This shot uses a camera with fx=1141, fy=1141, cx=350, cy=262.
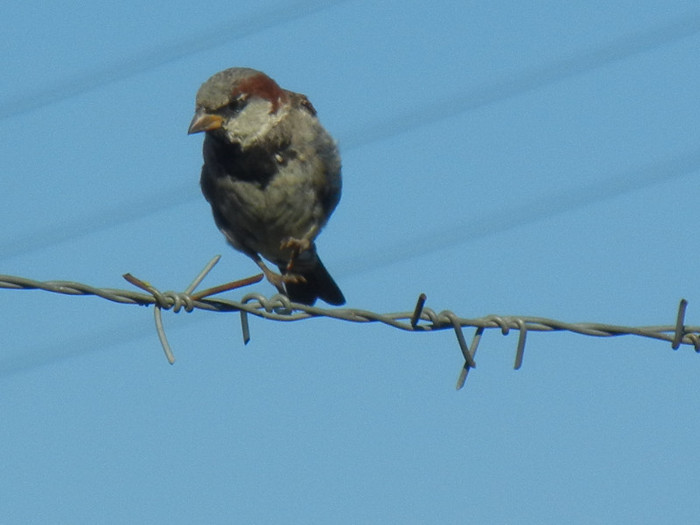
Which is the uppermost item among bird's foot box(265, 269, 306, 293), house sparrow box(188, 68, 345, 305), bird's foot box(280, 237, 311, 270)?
house sparrow box(188, 68, 345, 305)

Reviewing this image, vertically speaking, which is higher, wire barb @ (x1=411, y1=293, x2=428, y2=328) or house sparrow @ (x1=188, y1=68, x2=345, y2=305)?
house sparrow @ (x1=188, y1=68, x2=345, y2=305)

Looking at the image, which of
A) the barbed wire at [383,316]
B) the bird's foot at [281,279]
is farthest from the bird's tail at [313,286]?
the barbed wire at [383,316]

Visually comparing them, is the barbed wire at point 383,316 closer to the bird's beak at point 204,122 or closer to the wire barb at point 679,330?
the wire barb at point 679,330

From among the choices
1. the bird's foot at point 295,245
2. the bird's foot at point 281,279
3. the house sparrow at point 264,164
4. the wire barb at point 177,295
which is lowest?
the wire barb at point 177,295

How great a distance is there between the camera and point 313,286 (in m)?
6.04

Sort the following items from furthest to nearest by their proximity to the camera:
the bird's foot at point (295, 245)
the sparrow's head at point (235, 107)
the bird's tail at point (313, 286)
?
the bird's tail at point (313, 286)
the bird's foot at point (295, 245)
the sparrow's head at point (235, 107)

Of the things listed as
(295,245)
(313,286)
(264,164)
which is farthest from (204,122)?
(313,286)

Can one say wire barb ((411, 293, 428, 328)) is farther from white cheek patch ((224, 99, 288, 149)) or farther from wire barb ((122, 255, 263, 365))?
white cheek patch ((224, 99, 288, 149))

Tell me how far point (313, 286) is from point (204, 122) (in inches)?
52.8

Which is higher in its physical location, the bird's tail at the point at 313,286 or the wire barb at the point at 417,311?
the bird's tail at the point at 313,286

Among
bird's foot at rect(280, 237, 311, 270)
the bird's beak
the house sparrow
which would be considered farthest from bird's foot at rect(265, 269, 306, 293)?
the bird's beak

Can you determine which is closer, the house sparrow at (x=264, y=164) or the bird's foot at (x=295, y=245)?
the house sparrow at (x=264, y=164)

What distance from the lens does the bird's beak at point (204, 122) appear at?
4.97 m

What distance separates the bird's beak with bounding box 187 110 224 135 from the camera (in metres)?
4.97
